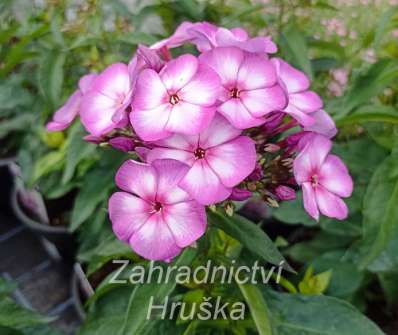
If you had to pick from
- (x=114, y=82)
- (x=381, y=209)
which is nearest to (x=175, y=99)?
(x=114, y=82)

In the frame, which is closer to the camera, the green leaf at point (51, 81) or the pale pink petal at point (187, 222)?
the pale pink petal at point (187, 222)

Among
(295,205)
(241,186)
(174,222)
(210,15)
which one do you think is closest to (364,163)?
(295,205)

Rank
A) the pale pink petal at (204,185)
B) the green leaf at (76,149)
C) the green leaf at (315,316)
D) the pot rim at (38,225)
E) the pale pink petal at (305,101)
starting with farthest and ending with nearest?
1. the pot rim at (38,225)
2. the green leaf at (76,149)
3. the green leaf at (315,316)
4. the pale pink petal at (305,101)
5. the pale pink petal at (204,185)

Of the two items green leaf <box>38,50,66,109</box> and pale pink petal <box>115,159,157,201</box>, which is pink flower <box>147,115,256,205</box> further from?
green leaf <box>38,50,66,109</box>

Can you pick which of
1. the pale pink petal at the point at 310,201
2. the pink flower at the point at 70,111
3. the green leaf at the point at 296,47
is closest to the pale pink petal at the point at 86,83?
the pink flower at the point at 70,111

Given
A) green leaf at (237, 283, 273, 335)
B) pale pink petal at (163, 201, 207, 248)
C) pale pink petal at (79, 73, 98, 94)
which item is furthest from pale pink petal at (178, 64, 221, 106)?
green leaf at (237, 283, 273, 335)

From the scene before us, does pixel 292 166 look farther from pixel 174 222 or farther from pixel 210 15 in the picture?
pixel 210 15

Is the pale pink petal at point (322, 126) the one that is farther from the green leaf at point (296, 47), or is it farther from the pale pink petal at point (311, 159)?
the green leaf at point (296, 47)
